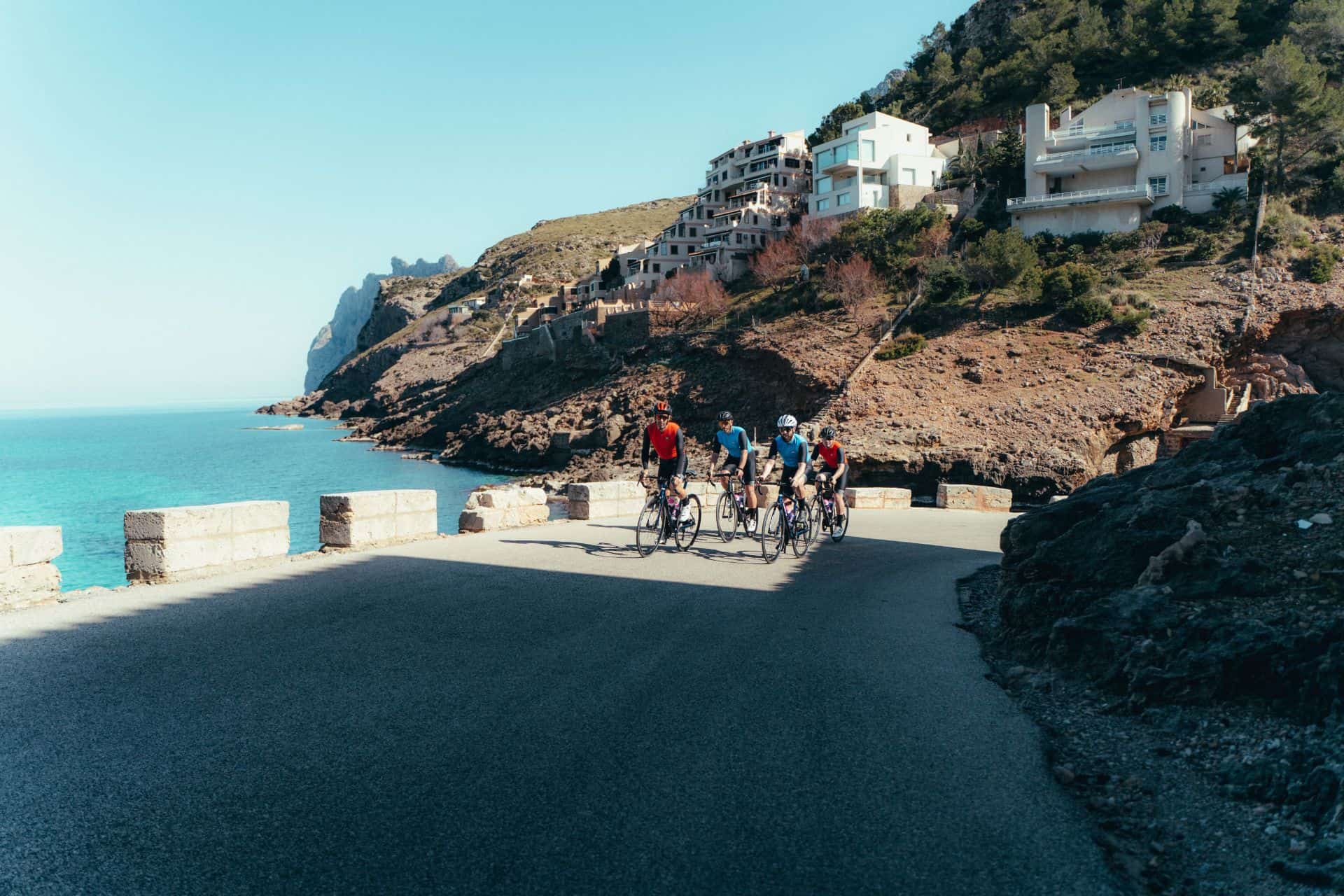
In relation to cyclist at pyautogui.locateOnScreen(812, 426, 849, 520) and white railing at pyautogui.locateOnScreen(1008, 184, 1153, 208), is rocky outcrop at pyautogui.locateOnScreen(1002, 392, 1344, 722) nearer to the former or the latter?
cyclist at pyautogui.locateOnScreen(812, 426, 849, 520)

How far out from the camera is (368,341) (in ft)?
504

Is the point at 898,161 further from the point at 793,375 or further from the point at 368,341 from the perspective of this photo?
the point at 368,341

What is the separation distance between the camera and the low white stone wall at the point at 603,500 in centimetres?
1684

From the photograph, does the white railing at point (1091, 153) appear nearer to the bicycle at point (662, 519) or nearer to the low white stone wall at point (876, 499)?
the low white stone wall at point (876, 499)

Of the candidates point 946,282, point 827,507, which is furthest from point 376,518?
point 946,282

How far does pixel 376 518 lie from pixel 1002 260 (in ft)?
155

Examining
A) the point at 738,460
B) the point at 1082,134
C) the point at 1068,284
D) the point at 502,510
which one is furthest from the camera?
the point at 1082,134

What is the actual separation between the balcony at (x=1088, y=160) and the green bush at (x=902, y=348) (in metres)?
16.7

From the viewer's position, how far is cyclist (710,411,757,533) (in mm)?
12203

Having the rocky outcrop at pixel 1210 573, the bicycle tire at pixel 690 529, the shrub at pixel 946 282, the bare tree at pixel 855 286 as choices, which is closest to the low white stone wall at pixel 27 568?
the bicycle tire at pixel 690 529

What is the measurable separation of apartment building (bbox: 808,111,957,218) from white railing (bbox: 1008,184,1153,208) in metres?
11.1

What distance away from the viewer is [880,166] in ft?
221

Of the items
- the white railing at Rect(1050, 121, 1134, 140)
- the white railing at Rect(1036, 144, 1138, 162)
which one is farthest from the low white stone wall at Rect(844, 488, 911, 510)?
the white railing at Rect(1050, 121, 1134, 140)

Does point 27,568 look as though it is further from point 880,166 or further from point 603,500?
point 880,166
